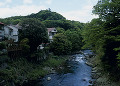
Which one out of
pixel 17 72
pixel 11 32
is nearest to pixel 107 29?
pixel 17 72

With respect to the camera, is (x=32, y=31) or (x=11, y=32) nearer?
(x=32, y=31)

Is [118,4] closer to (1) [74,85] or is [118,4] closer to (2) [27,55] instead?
(1) [74,85]

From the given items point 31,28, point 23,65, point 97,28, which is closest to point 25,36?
point 31,28

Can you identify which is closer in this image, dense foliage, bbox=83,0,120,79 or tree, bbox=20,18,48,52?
dense foliage, bbox=83,0,120,79

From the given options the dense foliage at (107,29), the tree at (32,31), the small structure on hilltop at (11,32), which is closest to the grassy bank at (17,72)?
the tree at (32,31)

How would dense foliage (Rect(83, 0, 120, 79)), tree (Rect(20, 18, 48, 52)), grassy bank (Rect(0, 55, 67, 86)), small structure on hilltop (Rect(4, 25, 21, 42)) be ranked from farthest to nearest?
small structure on hilltop (Rect(4, 25, 21, 42)) → tree (Rect(20, 18, 48, 52)) → grassy bank (Rect(0, 55, 67, 86)) → dense foliage (Rect(83, 0, 120, 79))

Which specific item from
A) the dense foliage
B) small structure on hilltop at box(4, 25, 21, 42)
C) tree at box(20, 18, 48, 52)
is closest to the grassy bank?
tree at box(20, 18, 48, 52)

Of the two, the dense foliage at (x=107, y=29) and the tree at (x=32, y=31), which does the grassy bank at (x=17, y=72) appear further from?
the dense foliage at (x=107, y=29)

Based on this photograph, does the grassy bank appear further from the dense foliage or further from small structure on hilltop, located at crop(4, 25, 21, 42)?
the dense foliage

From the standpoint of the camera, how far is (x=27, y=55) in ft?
81.0

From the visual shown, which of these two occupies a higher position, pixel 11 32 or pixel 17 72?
pixel 11 32

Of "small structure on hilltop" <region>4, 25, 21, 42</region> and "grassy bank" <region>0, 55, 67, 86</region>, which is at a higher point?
"small structure on hilltop" <region>4, 25, 21, 42</region>

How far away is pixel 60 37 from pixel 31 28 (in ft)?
49.7

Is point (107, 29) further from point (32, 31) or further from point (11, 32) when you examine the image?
point (11, 32)
